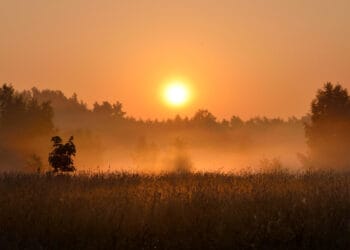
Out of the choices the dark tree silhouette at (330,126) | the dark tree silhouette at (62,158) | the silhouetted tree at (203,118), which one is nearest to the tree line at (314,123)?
the dark tree silhouette at (330,126)

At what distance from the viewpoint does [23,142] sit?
64.3 meters

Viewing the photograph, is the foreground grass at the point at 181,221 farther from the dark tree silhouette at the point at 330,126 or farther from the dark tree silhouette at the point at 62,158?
the dark tree silhouette at the point at 330,126

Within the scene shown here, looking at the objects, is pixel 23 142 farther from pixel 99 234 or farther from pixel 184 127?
pixel 184 127

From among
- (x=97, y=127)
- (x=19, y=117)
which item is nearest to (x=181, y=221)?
(x=19, y=117)

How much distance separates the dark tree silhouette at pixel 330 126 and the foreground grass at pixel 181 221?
4258 centimetres

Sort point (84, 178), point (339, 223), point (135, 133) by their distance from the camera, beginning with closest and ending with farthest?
point (339, 223) < point (84, 178) < point (135, 133)

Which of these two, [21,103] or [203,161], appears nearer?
[21,103]

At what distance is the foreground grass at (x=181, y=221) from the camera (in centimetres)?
971

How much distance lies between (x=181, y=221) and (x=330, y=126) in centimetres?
4645

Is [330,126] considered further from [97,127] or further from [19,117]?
[97,127]

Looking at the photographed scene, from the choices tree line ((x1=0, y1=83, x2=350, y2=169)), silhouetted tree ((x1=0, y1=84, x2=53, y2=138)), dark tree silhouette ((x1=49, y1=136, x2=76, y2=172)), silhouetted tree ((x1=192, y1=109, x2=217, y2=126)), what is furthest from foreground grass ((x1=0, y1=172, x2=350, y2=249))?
silhouetted tree ((x1=192, y1=109, x2=217, y2=126))

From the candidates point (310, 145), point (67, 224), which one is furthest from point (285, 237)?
point (310, 145)

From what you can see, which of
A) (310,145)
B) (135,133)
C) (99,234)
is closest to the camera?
(99,234)

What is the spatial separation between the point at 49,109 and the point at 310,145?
3136cm
